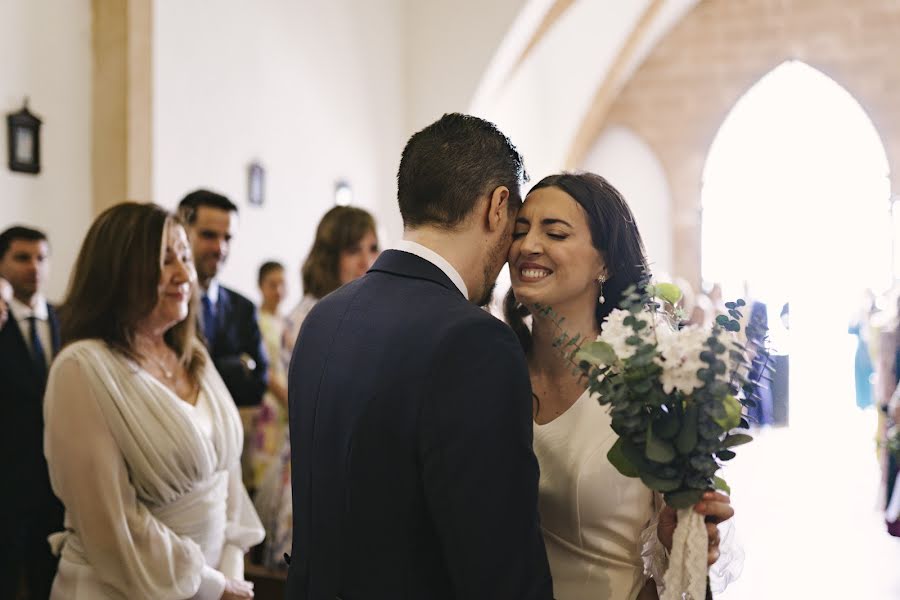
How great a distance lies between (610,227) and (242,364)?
6.87ft

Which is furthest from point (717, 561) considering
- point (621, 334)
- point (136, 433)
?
point (136, 433)

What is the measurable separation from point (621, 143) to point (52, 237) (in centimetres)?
1180

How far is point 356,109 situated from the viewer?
887 cm

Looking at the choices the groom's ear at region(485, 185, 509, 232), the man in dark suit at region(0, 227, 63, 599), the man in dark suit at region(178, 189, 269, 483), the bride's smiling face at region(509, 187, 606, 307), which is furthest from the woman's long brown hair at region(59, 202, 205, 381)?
the man in dark suit at region(0, 227, 63, 599)

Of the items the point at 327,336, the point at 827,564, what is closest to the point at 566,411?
the point at 327,336

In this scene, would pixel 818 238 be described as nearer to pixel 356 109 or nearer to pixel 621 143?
pixel 621 143

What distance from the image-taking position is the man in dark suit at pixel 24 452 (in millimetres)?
3984

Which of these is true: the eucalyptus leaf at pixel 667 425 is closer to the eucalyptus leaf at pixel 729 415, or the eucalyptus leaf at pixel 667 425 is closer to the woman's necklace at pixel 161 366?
the eucalyptus leaf at pixel 729 415

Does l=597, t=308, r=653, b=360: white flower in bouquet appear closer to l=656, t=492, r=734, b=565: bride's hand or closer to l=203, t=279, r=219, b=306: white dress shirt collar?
l=656, t=492, r=734, b=565: bride's hand

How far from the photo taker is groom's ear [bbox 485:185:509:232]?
1938 millimetres

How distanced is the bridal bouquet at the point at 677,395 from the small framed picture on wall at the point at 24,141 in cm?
435

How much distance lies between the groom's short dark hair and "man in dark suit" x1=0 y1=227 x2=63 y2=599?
8.87ft

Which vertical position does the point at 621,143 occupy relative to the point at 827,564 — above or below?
above

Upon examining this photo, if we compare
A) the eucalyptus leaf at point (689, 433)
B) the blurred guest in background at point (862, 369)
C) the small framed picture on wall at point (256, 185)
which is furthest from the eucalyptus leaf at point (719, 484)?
the blurred guest in background at point (862, 369)
